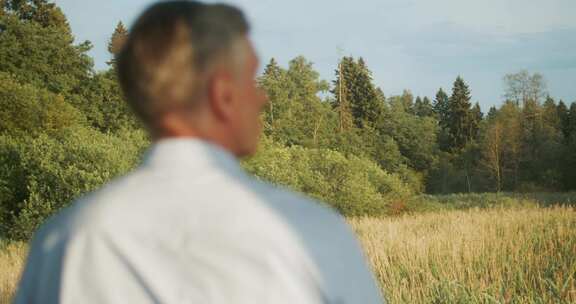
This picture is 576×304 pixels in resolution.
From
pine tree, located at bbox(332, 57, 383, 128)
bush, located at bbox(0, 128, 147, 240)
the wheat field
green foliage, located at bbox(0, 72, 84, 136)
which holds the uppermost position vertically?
pine tree, located at bbox(332, 57, 383, 128)

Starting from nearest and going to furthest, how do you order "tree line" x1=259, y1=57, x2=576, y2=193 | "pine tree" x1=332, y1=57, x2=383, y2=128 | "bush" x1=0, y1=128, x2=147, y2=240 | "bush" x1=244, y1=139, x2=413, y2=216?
"bush" x1=0, y1=128, x2=147, y2=240
"bush" x1=244, y1=139, x2=413, y2=216
"tree line" x1=259, y1=57, x2=576, y2=193
"pine tree" x1=332, y1=57, x2=383, y2=128

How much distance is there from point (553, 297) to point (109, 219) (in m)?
5.21

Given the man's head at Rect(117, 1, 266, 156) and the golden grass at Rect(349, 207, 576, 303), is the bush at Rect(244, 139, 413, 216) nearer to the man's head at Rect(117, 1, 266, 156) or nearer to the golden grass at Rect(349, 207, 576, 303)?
the golden grass at Rect(349, 207, 576, 303)

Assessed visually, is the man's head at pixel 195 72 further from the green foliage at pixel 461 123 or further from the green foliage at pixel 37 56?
the green foliage at pixel 461 123

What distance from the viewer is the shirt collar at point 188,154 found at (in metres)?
1.23

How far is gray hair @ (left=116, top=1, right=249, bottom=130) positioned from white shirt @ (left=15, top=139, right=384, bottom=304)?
0.09 m

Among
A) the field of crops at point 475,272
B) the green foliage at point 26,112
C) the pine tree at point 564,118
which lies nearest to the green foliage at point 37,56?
the green foliage at point 26,112

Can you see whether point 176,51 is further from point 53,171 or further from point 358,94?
point 358,94

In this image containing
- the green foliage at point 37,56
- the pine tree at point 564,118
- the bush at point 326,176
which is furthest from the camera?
the pine tree at point 564,118

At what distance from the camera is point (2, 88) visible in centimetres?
2659

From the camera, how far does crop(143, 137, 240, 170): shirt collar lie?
1229 millimetres

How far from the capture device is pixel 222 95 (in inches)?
48.2

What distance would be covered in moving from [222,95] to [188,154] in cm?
13

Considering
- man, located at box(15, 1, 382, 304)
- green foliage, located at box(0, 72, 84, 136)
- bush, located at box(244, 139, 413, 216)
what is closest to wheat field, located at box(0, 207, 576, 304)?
man, located at box(15, 1, 382, 304)
